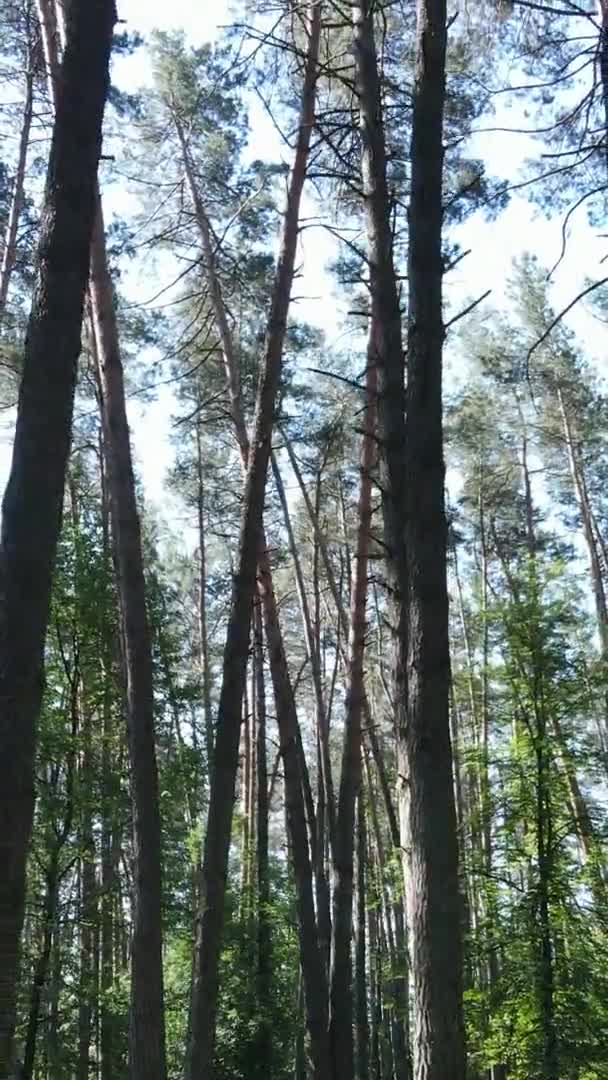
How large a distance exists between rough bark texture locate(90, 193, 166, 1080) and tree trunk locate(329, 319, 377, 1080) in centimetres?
183

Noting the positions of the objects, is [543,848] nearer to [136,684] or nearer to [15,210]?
[136,684]

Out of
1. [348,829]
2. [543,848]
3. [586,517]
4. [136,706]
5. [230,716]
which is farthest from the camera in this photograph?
[586,517]

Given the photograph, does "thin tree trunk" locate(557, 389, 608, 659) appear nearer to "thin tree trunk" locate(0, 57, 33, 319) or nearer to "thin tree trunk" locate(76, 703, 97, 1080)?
"thin tree trunk" locate(76, 703, 97, 1080)

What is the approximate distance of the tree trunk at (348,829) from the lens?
26.7 feet

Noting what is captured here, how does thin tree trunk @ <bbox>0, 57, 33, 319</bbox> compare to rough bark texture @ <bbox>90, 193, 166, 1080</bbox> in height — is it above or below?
above

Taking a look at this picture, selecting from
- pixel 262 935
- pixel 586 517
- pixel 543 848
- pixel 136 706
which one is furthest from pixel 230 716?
pixel 586 517

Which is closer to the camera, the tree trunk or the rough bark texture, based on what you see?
the rough bark texture

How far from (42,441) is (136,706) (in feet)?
12.7

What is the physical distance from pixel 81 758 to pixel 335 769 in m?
19.7

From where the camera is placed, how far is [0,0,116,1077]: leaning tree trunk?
330cm

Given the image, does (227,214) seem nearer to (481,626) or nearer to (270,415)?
(270,415)

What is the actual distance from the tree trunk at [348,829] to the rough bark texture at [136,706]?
72.0 inches

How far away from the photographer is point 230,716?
7.15 meters

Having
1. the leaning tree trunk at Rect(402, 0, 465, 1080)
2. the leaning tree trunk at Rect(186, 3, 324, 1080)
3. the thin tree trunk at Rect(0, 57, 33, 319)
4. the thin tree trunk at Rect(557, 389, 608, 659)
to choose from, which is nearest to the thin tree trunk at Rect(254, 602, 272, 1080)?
the leaning tree trunk at Rect(186, 3, 324, 1080)
